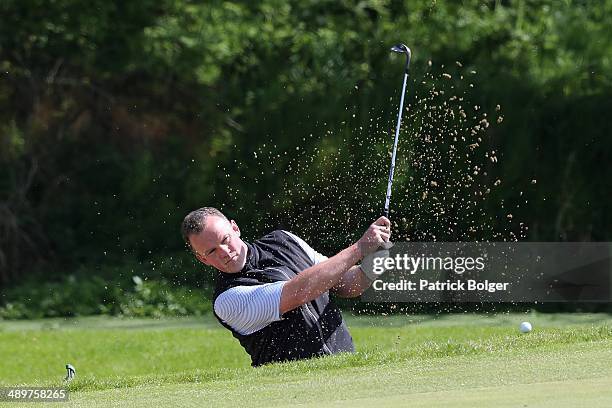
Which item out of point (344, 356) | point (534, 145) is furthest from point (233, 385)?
point (534, 145)

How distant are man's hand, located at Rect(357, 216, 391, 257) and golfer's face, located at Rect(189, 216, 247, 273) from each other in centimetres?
54

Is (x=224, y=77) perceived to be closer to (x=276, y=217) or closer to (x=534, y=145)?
(x=276, y=217)

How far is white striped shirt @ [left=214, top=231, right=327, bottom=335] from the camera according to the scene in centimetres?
561

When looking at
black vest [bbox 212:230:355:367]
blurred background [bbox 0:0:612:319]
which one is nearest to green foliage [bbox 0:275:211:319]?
blurred background [bbox 0:0:612:319]

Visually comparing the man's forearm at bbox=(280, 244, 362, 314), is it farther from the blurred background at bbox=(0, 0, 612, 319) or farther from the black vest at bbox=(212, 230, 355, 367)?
the blurred background at bbox=(0, 0, 612, 319)

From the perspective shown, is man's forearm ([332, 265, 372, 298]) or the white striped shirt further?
man's forearm ([332, 265, 372, 298])

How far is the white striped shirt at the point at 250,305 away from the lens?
5609 millimetres

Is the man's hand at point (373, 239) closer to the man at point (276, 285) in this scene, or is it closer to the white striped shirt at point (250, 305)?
the man at point (276, 285)

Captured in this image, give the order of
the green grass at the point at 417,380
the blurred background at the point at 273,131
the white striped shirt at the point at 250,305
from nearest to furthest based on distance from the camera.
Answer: the green grass at the point at 417,380
the white striped shirt at the point at 250,305
the blurred background at the point at 273,131

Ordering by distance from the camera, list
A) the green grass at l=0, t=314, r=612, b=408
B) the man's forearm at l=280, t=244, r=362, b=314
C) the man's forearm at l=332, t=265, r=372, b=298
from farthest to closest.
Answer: the man's forearm at l=332, t=265, r=372, b=298 → the man's forearm at l=280, t=244, r=362, b=314 → the green grass at l=0, t=314, r=612, b=408

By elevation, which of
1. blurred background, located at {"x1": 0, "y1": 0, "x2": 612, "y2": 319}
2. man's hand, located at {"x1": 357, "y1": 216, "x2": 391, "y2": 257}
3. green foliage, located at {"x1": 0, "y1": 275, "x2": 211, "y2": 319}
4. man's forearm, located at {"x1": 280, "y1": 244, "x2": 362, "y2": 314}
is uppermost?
man's hand, located at {"x1": 357, "y1": 216, "x2": 391, "y2": 257}

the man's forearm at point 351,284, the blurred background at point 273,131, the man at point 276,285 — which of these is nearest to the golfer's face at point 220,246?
the man at point 276,285

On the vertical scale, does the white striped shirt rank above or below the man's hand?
below

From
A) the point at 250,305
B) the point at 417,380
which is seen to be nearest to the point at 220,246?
the point at 250,305
